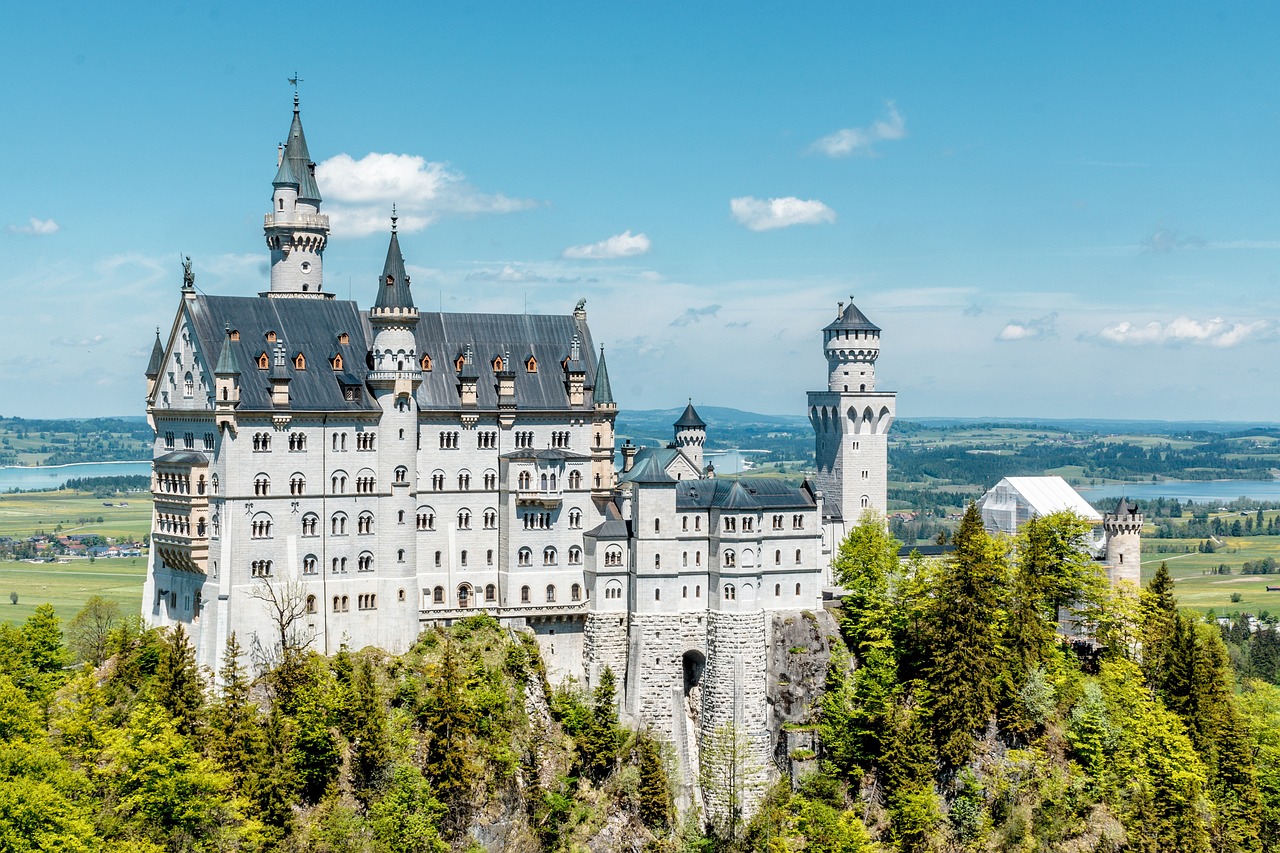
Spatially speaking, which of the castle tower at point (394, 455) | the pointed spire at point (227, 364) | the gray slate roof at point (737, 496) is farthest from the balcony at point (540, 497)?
the pointed spire at point (227, 364)

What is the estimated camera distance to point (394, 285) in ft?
294

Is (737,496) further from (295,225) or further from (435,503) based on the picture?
(295,225)

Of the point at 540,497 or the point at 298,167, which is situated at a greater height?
the point at 298,167

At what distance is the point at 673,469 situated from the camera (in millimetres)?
98625

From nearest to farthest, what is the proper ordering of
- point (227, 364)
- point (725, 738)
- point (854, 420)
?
point (227, 364) → point (725, 738) → point (854, 420)

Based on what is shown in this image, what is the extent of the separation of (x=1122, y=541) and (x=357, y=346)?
56674 mm

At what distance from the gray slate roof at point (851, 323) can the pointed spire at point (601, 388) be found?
2005 centimetres

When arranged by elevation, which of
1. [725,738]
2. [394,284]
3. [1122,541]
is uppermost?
[394,284]

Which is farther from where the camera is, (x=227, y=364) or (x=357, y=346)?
(x=357, y=346)

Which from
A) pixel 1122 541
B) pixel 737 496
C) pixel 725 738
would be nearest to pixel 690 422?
pixel 737 496

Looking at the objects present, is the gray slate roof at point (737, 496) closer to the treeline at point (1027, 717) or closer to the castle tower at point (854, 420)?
the treeline at point (1027, 717)

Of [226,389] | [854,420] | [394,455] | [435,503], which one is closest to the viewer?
[226,389]

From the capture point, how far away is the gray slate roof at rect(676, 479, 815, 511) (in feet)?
308

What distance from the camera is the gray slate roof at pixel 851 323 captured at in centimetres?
10794
